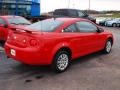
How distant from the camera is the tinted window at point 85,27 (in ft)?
26.8

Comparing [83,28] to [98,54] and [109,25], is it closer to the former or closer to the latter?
[98,54]

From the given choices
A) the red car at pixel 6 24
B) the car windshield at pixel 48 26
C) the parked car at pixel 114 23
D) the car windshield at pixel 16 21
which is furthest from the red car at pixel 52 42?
the parked car at pixel 114 23

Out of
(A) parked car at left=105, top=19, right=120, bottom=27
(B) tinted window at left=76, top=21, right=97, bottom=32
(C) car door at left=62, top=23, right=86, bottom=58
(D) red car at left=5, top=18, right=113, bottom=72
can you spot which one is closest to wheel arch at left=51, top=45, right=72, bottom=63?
(D) red car at left=5, top=18, right=113, bottom=72

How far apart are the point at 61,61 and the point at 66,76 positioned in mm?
507

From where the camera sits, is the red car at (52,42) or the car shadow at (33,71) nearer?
the red car at (52,42)

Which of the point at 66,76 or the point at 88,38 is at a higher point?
the point at 88,38

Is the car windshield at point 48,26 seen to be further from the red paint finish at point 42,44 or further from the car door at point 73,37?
the car door at point 73,37

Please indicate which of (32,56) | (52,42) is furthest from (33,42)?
(52,42)

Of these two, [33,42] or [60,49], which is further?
[60,49]

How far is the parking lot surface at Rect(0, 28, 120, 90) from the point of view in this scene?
6.13m

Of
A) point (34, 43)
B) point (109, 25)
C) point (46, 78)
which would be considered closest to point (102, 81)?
point (46, 78)

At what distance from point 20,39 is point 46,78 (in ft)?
4.02

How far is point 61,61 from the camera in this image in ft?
23.8

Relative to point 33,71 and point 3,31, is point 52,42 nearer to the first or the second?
point 33,71
